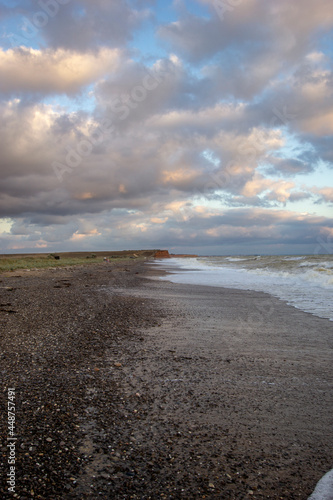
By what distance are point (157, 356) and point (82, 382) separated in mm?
1544

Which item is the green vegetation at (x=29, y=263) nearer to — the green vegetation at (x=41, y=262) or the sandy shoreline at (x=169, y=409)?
the green vegetation at (x=41, y=262)

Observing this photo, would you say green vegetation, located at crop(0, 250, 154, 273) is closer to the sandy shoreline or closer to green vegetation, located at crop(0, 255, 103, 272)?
green vegetation, located at crop(0, 255, 103, 272)

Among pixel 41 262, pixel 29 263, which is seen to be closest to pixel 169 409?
pixel 29 263

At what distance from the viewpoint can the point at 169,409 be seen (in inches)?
141

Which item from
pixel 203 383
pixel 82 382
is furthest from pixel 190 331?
pixel 82 382

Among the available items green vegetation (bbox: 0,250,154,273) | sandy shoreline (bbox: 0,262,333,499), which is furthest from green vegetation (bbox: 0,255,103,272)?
sandy shoreline (bbox: 0,262,333,499)

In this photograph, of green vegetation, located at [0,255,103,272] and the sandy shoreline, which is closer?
the sandy shoreline

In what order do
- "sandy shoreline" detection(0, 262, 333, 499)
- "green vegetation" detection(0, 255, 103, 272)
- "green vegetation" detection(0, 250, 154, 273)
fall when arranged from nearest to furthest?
"sandy shoreline" detection(0, 262, 333, 499), "green vegetation" detection(0, 255, 103, 272), "green vegetation" detection(0, 250, 154, 273)

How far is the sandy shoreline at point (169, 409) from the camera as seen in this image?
8.10 feet

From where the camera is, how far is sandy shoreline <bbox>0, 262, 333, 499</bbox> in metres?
2.47

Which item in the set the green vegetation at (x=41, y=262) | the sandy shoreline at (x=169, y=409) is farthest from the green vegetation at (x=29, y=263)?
the sandy shoreline at (x=169, y=409)

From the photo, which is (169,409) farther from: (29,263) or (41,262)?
(41,262)

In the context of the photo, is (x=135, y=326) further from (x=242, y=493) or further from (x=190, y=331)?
(x=242, y=493)

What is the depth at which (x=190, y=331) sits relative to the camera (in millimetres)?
7316
